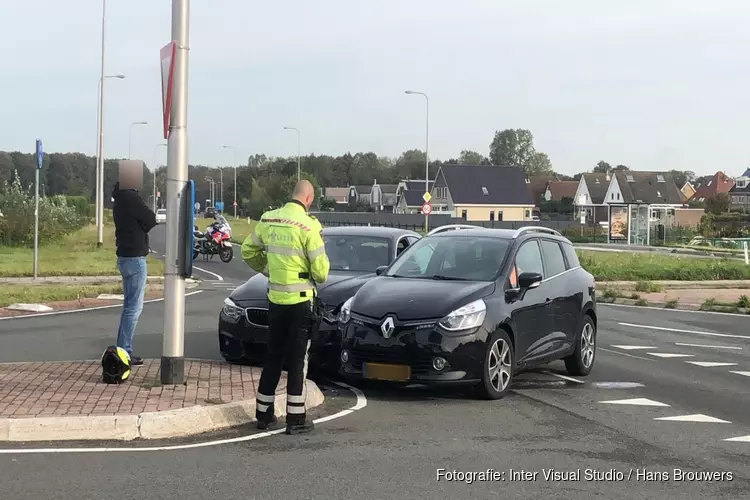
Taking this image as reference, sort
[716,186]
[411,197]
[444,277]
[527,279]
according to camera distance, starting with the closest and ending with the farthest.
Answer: [527,279]
[444,277]
[411,197]
[716,186]

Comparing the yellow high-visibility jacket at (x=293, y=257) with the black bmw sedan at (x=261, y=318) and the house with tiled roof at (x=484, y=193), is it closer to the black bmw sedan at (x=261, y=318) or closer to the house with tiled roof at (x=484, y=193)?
the black bmw sedan at (x=261, y=318)

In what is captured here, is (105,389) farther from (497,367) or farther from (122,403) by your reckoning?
(497,367)

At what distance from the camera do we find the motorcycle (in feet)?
108

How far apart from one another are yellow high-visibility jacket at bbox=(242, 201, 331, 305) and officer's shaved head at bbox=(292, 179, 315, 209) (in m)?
0.10

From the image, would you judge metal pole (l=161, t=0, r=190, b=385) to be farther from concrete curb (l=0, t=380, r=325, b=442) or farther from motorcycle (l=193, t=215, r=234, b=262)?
motorcycle (l=193, t=215, r=234, b=262)

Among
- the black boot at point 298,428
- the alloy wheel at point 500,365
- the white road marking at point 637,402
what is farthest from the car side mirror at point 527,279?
the black boot at point 298,428

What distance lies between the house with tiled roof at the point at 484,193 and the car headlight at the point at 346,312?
282 ft

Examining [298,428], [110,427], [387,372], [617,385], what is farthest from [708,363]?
[110,427]

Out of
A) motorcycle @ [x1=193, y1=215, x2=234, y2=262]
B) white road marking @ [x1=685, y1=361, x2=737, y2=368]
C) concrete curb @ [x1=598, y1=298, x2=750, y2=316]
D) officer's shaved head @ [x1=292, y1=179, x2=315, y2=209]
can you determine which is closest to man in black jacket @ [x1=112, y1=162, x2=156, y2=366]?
officer's shaved head @ [x1=292, y1=179, x2=315, y2=209]

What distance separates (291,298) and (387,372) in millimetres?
1737

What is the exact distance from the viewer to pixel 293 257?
6805mm

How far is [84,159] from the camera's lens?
113375 mm

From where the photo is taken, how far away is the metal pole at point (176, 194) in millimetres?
7887

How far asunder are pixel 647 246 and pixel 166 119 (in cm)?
4483
